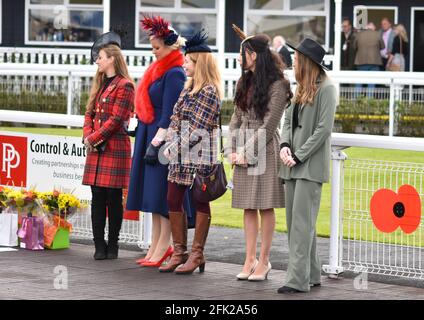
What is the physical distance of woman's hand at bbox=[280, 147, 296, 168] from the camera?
29.4 feet

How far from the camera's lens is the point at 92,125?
34.9ft

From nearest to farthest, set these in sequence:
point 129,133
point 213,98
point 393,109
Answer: point 213,98, point 129,133, point 393,109

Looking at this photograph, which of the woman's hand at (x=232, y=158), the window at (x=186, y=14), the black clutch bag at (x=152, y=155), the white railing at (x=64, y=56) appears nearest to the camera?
the woman's hand at (x=232, y=158)

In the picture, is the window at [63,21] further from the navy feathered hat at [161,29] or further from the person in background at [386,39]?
the navy feathered hat at [161,29]

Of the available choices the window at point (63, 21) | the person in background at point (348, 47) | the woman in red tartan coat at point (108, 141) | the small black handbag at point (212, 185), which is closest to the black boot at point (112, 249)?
the woman in red tartan coat at point (108, 141)

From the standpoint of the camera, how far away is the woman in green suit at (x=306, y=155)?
895cm

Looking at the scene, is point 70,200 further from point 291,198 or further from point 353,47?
point 353,47

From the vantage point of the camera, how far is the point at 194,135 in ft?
31.8

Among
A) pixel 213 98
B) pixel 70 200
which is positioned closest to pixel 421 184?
pixel 213 98

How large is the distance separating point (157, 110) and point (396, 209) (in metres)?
2.23

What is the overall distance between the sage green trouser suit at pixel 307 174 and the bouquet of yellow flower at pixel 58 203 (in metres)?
2.77

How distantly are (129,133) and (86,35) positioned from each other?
19.8 m

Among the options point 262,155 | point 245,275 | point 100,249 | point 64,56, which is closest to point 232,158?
point 262,155

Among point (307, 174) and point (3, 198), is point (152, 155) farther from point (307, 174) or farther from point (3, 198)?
point (3, 198)
